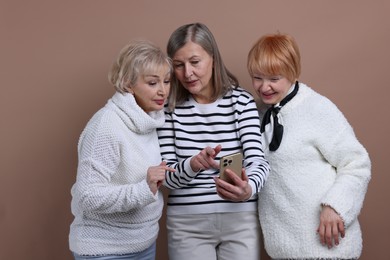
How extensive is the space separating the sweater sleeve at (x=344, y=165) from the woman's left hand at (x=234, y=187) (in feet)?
0.87

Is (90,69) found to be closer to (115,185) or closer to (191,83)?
(191,83)

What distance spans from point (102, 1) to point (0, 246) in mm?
1069

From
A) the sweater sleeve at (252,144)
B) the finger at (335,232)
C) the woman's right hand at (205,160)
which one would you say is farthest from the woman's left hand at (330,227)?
the woman's right hand at (205,160)

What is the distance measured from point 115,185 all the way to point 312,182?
628 millimetres

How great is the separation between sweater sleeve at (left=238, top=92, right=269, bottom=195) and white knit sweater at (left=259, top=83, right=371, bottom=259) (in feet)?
0.22

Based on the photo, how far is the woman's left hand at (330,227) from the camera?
1.75m

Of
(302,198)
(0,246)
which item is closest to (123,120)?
(302,198)

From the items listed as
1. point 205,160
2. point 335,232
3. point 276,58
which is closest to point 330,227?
point 335,232

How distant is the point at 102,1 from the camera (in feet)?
7.44

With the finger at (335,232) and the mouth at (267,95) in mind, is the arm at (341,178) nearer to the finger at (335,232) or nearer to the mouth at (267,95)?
the finger at (335,232)

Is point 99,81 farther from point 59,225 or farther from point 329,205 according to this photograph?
point 329,205

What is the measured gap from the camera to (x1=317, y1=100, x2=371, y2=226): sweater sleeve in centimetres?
177

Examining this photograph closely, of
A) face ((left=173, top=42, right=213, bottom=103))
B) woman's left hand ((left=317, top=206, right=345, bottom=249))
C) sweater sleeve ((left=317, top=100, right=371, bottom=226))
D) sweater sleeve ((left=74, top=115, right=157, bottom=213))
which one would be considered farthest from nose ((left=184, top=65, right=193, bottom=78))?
woman's left hand ((left=317, top=206, right=345, bottom=249))

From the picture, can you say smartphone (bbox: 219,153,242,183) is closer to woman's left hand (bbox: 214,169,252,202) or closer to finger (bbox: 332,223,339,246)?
woman's left hand (bbox: 214,169,252,202)
